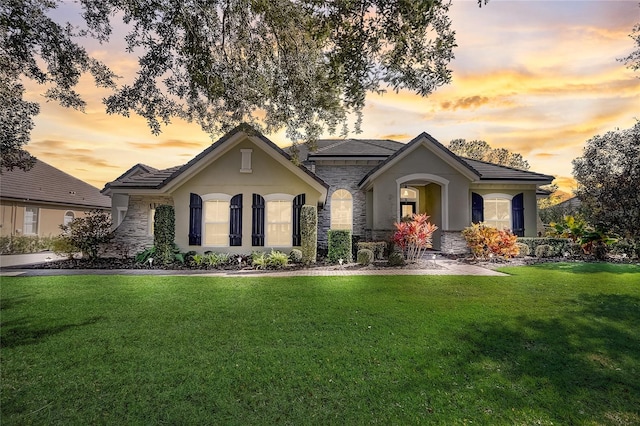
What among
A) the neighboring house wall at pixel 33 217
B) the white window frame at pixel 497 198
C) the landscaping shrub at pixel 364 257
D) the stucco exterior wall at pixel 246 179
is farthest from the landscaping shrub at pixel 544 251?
the neighboring house wall at pixel 33 217

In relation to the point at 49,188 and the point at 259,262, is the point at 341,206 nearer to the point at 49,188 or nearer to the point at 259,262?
the point at 259,262

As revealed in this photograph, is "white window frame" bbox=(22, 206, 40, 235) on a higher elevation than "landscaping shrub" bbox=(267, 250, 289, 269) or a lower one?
higher

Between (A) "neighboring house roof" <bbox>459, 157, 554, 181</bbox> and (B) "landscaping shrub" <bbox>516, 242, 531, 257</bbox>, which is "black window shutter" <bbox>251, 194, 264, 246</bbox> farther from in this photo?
(B) "landscaping shrub" <bbox>516, 242, 531, 257</bbox>

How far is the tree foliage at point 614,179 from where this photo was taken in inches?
379

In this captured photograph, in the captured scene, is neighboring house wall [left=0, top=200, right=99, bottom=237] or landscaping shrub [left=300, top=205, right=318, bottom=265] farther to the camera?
landscaping shrub [left=300, top=205, right=318, bottom=265]

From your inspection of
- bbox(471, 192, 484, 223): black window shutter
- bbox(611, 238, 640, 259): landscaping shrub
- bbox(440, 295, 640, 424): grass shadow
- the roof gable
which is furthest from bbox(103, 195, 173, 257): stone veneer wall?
bbox(611, 238, 640, 259): landscaping shrub

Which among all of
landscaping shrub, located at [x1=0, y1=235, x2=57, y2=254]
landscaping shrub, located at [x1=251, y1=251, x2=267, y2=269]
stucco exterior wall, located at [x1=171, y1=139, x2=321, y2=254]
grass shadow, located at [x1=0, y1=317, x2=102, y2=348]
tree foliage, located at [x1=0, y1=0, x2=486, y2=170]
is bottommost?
grass shadow, located at [x1=0, y1=317, x2=102, y2=348]

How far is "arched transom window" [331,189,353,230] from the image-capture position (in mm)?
17812

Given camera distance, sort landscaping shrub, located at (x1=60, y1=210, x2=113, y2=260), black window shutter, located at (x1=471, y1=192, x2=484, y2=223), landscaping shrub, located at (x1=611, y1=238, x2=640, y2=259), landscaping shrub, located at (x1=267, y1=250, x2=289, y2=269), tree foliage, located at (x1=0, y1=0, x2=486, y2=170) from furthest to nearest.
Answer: black window shutter, located at (x1=471, y1=192, x2=484, y2=223) → landscaping shrub, located at (x1=611, y1=238, x2=640, y2=259) → landscaping shrub, located at (x1=60, y1=210, x2=113, y2=260) → landscaping shrub, located at (x1=267, y1=250, x2=289, y2=269) → tree foliage, located at (x1=0, y1=0, x2=486, y2=170)

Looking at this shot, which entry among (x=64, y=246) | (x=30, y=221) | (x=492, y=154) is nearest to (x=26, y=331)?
(x=64, y=246)

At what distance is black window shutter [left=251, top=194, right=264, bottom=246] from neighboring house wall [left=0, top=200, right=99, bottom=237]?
344 inches

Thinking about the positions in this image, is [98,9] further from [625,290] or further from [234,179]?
[625,290]

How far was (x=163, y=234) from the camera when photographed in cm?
1295

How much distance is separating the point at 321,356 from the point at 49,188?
21700mm
